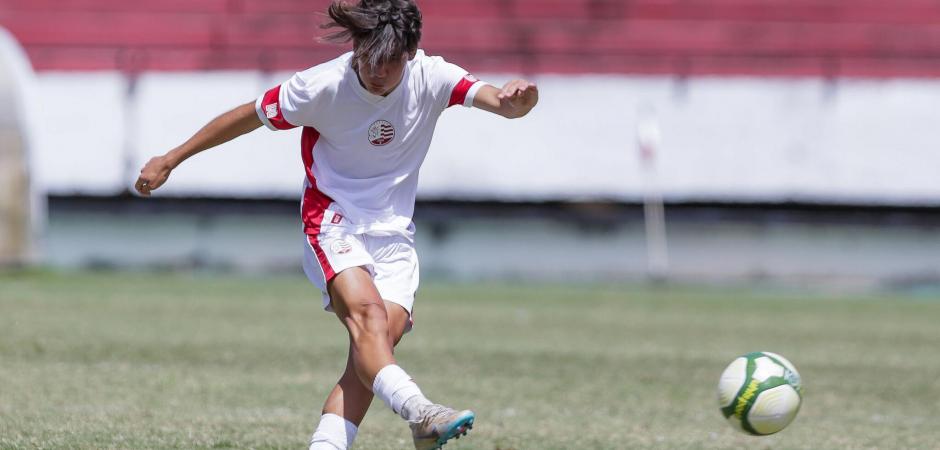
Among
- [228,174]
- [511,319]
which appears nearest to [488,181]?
[228,174]

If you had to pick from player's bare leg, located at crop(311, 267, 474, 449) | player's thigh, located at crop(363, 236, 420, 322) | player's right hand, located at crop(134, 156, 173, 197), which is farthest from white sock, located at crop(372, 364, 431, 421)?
player's right hand, located at crop(134, 156, 173, 197)

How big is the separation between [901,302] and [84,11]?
43.5ft

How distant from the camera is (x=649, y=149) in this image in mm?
17922

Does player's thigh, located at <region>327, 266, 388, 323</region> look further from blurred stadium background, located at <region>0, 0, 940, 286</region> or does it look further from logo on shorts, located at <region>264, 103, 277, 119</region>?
blurred stadium background, located at <region>0, 0, 940, 286</region>

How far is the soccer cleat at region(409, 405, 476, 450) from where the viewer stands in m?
4.33

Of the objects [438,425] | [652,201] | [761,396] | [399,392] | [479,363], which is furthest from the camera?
[652,201]

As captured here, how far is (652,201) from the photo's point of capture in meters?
18.1

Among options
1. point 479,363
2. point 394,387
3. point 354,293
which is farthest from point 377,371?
point 479,363

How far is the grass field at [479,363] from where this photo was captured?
21.2 ft

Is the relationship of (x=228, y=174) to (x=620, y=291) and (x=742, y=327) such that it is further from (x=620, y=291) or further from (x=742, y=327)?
(x=742, y=327)

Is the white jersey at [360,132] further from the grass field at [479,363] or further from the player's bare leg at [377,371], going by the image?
the grass field at [479,363]

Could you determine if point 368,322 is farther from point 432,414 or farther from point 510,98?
point 510,98

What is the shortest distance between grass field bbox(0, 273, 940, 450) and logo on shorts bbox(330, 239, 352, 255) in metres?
1.20

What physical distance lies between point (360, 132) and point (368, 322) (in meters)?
0.71
